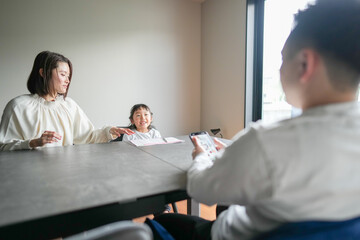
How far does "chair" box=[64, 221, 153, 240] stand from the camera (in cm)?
40

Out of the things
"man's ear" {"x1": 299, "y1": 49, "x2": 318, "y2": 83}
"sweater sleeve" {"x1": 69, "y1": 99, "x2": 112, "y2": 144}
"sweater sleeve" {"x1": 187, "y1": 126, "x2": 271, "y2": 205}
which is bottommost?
"sweater sleeve" {"x1": 69, "y1": 99, "x2": 112, "y2": 144}

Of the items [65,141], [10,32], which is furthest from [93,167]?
[10,32]

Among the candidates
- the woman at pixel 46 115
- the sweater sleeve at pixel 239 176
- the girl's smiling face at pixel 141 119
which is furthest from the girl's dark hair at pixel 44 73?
the sweater sleeve at pixel 239 176

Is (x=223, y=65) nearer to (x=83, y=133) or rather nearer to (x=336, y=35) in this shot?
(x=83, y=133)

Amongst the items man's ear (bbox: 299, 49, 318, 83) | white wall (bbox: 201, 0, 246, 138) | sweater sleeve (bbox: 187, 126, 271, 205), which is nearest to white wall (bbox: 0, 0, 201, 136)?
white wall (bbox: 201, 0, 246, 138)

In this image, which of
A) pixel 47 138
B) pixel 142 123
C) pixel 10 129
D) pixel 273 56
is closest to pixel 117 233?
pixel 47 138

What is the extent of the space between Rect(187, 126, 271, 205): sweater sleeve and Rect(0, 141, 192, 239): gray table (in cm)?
21

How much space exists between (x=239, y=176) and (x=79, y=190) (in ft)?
1.67

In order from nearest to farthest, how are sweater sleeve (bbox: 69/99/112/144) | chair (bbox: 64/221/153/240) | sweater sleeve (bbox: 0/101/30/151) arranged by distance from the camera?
chair (bbox: 64/221/153/240) < sweater sleeve (bbox: 0/101/30/151) < sweater sleeve (bbox: 69/99/112/144)

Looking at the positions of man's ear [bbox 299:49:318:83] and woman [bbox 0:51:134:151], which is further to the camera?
woman [bbox 0:51:134:151]

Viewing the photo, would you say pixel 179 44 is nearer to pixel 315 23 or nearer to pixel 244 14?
pixel 244 14

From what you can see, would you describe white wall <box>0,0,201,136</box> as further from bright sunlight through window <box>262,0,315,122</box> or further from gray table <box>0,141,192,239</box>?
gray table <box>0,141,192,239</box>

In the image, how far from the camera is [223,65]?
3.21 metres

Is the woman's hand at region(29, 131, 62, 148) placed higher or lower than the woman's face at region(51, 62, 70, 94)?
lower
